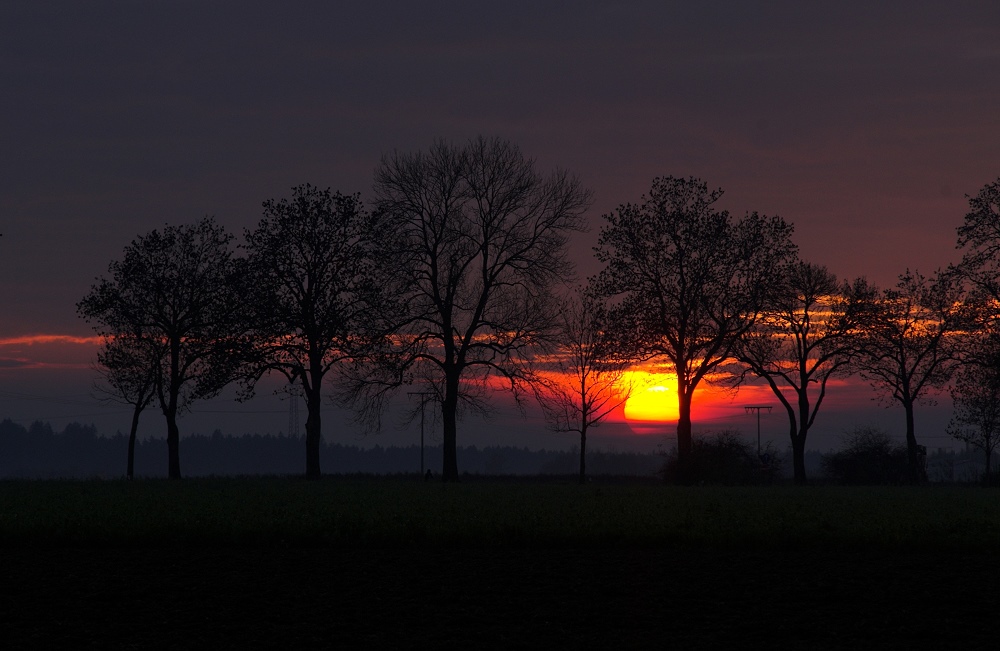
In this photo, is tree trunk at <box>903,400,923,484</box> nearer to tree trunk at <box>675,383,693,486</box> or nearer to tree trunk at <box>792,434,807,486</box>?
tree trunk at <box>792,434,807,486</box>

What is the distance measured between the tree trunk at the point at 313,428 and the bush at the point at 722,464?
20.7 metres

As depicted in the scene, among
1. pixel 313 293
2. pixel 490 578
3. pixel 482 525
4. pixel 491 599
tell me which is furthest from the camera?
pixel 313 293

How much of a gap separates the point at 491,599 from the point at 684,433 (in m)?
41.6

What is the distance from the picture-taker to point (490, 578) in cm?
1672

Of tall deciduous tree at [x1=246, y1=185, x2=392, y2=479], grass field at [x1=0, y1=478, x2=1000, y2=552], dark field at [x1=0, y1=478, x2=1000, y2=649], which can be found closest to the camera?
dark field at [x1=0, y1=478, x2=1000, y2=649]

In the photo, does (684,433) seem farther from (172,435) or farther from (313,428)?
(172,435)

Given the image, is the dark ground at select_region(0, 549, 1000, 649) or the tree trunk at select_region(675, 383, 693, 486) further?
the tree trunk at select_region(675, 383, 693, 486)

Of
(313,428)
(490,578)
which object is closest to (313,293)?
(313,428)

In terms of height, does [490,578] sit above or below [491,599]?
above

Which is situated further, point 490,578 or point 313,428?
point 313,428

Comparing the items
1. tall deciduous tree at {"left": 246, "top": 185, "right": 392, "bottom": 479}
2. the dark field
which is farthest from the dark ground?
tall deciduous tree at {"left": 246, "top": 185, "right": 392, "bottom": 479}

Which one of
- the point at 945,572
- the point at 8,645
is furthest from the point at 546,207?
the point at 8,645

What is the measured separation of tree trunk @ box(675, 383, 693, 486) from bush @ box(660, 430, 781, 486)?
294 millimetres

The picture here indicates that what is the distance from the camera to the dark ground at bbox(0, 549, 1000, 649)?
512 inches
